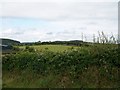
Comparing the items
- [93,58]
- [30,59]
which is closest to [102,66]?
[93,58]

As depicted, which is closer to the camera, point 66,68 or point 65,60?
point 66,68

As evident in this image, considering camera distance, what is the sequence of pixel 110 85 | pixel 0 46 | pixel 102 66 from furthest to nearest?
pixel 0 46, pixel 102 66, pixel 110 85

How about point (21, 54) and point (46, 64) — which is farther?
point (21, 54)

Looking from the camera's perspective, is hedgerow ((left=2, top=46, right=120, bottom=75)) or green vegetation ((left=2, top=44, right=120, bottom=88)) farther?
hedgerow ((left=2, top=46, right=120, bottom=75))

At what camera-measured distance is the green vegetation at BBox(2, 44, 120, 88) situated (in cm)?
1074

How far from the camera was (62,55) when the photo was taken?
11867mm

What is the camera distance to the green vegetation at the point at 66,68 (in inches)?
423

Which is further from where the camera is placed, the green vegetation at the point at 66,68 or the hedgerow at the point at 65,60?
the hedgerow at the point at 65,60

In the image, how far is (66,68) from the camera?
1138 cm

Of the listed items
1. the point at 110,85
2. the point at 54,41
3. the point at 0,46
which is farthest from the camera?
the point at 54,41

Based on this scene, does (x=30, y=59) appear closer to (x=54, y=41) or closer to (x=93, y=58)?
(x=93, y=58)

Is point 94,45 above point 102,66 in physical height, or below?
above

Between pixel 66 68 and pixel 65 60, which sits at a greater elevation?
pixel 65 60

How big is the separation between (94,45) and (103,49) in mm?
524
